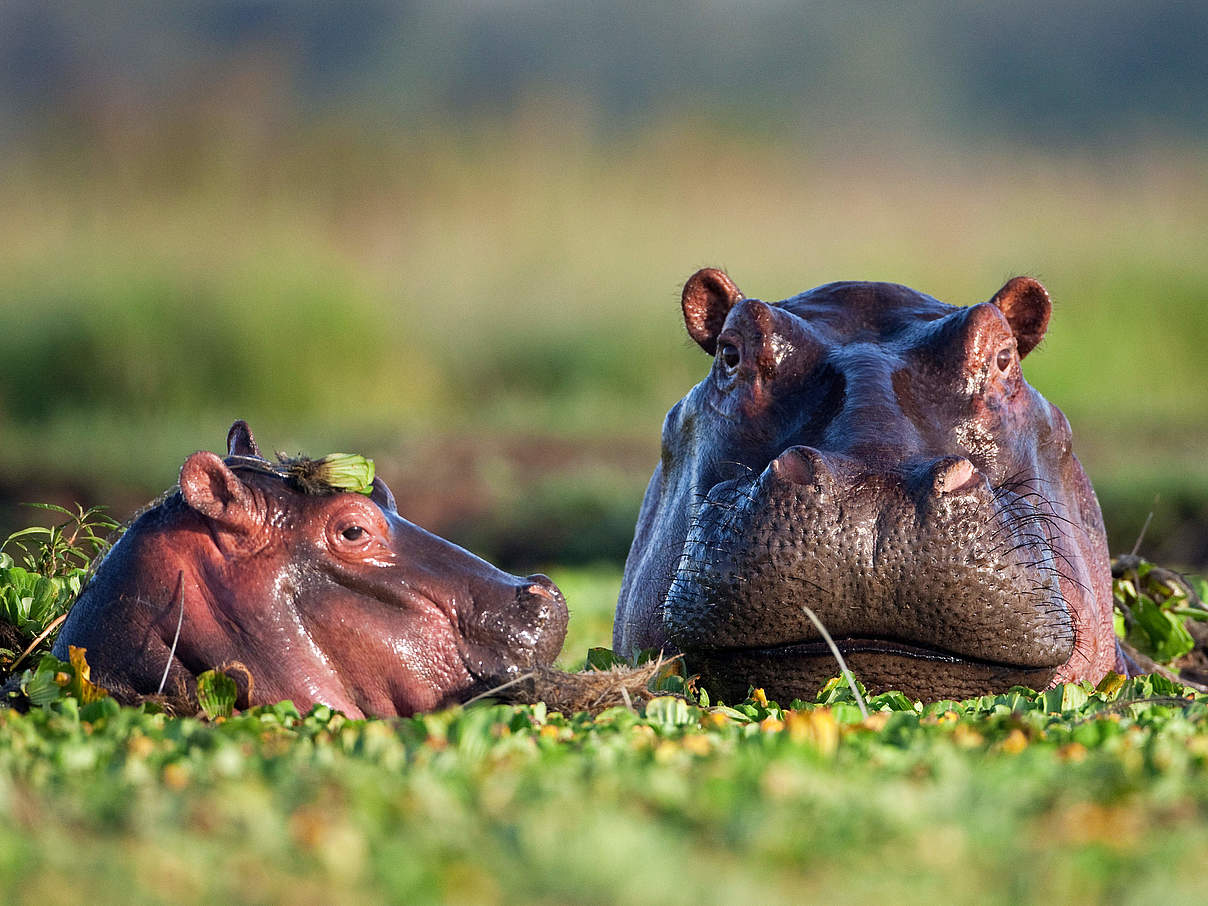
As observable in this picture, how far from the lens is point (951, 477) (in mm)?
3529

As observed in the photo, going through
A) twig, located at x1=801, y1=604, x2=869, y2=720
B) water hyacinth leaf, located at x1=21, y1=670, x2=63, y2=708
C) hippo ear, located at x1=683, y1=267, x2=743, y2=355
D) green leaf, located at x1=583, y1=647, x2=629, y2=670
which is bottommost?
green leaf, located at x1=583, y1=647, x2=629, y2=670

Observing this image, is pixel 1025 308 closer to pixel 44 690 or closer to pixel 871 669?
pixel 871 669

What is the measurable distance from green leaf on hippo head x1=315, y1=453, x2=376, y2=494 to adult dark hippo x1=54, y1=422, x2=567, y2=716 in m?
0.01

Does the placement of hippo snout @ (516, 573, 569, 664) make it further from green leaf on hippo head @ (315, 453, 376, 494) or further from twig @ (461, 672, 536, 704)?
green leaf on hippo head @ (315, 453, 376, 494)

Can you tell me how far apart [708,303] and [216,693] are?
2131 mm

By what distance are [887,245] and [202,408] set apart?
9.73m

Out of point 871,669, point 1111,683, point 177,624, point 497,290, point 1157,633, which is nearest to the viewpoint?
point 177,624

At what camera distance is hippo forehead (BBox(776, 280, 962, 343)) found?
14.1 feet

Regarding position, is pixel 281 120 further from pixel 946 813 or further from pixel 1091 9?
pixel 1091 9

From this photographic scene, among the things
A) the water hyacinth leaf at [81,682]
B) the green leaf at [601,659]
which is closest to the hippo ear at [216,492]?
the water hyacinth leaf at [81,682]

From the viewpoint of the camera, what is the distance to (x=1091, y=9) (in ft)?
186

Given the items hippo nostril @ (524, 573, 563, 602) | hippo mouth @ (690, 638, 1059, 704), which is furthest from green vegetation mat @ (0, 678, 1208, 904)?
hippo mouth @ (690, 638, 1059, 704)

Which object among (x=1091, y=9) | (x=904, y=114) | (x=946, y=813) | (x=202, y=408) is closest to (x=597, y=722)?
(x=946, y=813)

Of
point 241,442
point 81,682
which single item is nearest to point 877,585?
point 241,442
